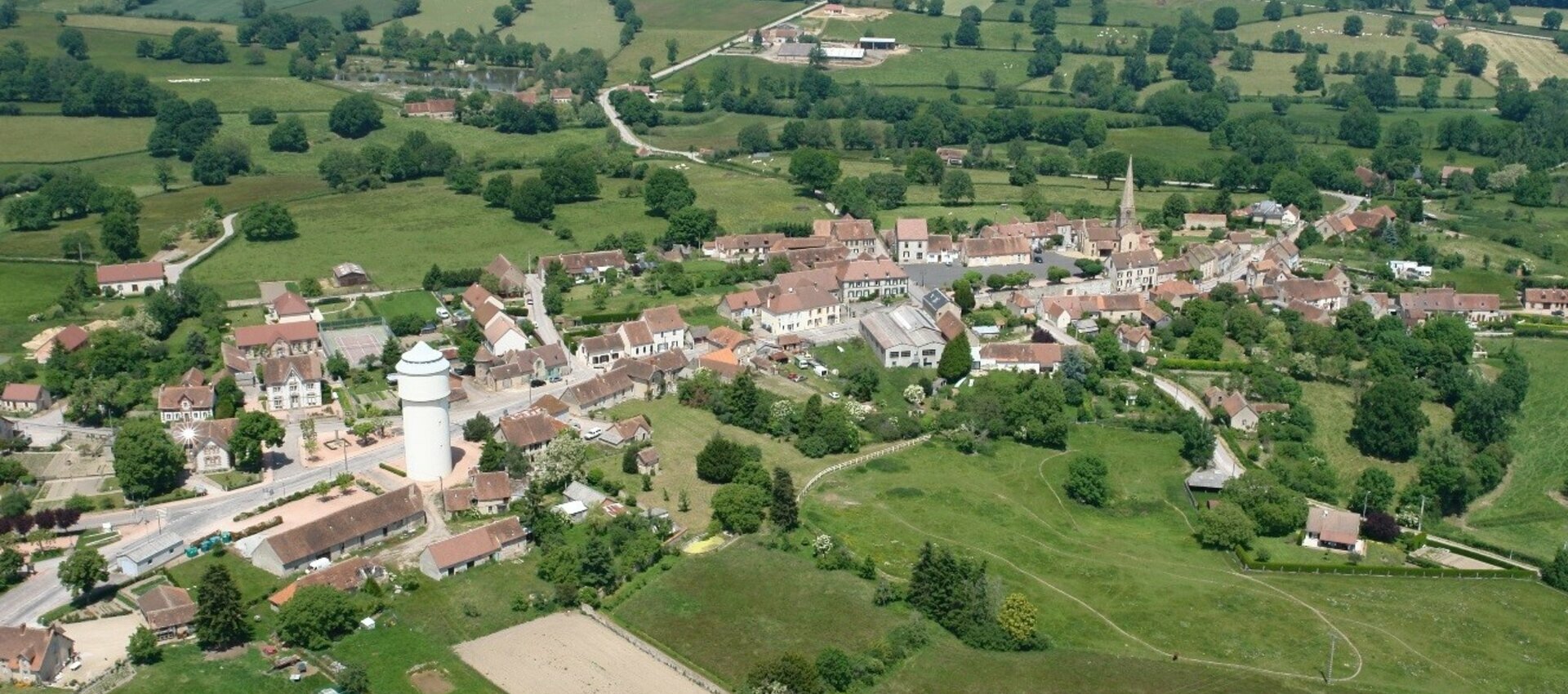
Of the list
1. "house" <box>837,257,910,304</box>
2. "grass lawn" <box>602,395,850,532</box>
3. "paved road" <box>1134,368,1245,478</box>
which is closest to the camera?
"grass lawn" <box>602,395,850,532</box>

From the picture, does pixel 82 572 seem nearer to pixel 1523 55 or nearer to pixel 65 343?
pixel 65 343

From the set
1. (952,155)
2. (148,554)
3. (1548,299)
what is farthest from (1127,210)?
(148,554)

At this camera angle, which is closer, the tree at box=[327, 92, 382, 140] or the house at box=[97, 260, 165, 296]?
the house at box=[97, 260, 165, 296]

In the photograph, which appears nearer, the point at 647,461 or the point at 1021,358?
the point at 647,461

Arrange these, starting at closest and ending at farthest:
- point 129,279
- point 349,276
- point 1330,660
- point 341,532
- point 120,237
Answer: point 1330,660 < point 341,532 < point 129,279 < point 349,276 < point 120,237

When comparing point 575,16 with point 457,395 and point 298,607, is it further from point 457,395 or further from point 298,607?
point 298,607

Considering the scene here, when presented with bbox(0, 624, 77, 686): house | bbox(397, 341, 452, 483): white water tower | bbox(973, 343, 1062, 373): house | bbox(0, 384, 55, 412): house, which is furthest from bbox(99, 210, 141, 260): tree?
bbox(973, 343, 1062, 373): house

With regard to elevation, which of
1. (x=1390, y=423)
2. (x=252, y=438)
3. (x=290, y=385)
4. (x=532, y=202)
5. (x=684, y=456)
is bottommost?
(x=684, y=456)

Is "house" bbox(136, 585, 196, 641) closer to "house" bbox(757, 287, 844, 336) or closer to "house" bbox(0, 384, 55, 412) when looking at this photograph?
"house" bbox(0, 384, 55, 412)

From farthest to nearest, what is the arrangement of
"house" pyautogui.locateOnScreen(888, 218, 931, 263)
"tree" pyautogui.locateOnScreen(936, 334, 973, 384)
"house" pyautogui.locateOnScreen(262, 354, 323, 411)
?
"house" pyautogui.locateOnScreen(888, 218, 931, 263) → "tree" pyautogui.locateOnScreen(936, 334, 973, 384) → "house" pyautogui.locateOnScreen(262, 354, 323, 411)
